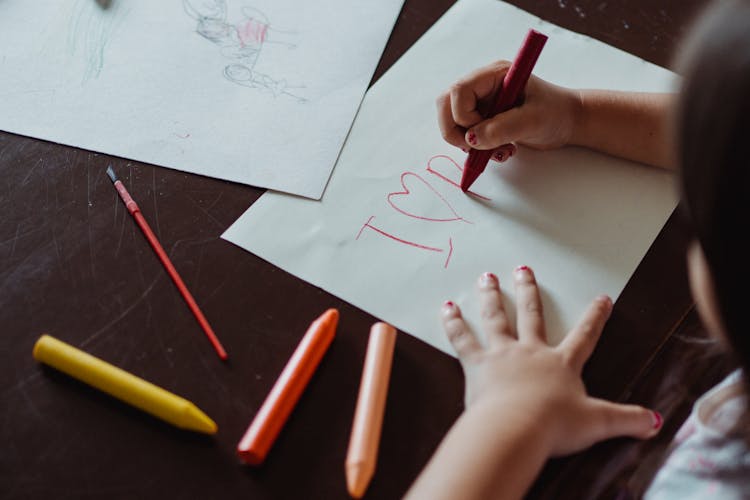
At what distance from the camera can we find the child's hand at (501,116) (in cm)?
56

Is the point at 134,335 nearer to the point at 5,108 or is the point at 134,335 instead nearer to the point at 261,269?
the point at 261,269

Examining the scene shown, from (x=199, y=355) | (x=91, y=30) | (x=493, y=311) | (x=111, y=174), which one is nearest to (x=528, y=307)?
(x=493, y=311)

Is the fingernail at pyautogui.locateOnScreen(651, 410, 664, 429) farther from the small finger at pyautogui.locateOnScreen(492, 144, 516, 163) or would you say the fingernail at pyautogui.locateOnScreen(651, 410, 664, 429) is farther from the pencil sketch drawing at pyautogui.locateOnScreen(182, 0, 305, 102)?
the pencil sketch drawing at pyautogui.locateOnScreen(182, 0, 305, 102)

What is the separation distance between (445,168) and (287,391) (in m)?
0.26

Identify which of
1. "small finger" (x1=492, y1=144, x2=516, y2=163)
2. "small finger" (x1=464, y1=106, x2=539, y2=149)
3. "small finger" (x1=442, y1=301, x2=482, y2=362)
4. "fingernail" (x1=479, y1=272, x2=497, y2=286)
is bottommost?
"small finger" (x1=442, y1=301, x2=482, y2=362)

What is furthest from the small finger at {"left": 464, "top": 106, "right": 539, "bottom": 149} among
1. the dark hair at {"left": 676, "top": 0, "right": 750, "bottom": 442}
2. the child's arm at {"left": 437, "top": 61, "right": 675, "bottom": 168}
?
the dark hair at {"left": 676, "top": 0, "right": 750, "bottom": 442}

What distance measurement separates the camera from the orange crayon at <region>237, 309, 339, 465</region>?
0.42m

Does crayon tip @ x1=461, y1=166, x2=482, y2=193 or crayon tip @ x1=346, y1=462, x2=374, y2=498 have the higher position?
crayon tip @ x1=461, y1=166, x2=482, y2=193

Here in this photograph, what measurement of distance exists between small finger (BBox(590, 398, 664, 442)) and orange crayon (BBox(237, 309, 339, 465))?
7.9 inches

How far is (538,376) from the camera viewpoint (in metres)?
0.46

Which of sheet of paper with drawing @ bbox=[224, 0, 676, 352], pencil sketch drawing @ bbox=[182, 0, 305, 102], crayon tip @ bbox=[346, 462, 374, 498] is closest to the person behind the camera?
crayon tip @ bbox=[346, 462, 374, 498]

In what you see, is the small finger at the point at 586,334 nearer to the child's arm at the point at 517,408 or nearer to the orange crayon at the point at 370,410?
the child's arm at the point at 517,408

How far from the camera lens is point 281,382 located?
1.44 ft

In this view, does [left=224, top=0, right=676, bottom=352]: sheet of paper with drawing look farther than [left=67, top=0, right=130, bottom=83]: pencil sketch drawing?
No
